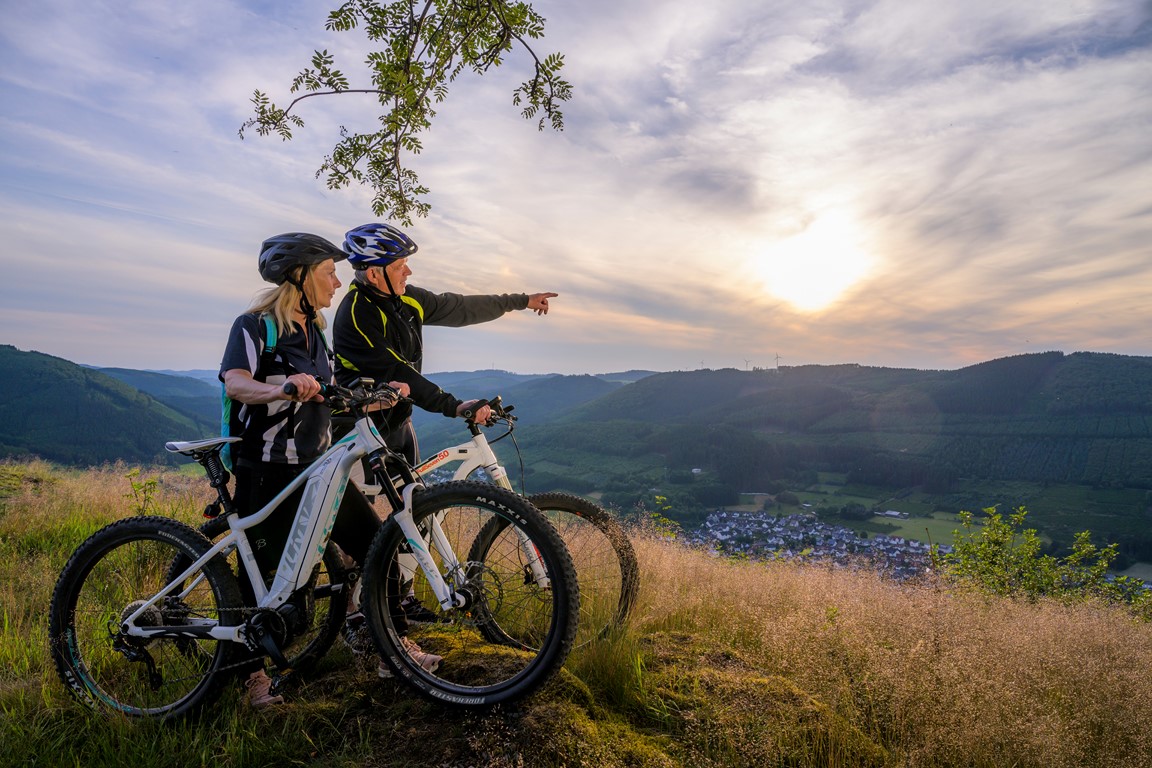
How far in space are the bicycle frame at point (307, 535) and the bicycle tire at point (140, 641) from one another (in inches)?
3.1

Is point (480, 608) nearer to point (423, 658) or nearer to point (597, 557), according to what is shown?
point (423, 658)

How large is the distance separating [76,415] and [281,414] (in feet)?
445

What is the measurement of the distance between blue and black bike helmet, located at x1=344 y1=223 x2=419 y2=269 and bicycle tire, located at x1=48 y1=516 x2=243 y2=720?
77.0 inches

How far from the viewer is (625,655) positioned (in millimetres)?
3340

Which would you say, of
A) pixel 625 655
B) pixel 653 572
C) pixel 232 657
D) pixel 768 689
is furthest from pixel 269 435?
pixel 653 572

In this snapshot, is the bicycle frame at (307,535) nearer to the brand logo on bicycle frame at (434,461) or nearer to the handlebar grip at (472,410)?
the brand logo on bicycle frame at (434,461)

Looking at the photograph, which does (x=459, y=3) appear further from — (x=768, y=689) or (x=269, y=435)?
(x=768, y=689)

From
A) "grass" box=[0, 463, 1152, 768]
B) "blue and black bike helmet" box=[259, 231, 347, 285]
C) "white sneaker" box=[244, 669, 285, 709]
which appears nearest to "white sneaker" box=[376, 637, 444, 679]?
"grass" box=[0, 463, 1152, 768]

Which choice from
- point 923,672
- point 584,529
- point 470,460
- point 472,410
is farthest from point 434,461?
point 923,672

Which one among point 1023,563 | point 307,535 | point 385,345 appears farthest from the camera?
point 1023,563

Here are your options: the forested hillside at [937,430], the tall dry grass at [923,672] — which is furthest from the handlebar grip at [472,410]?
the forested hillside at [937,430]

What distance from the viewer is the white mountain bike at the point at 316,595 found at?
293 cm

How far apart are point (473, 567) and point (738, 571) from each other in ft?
16.9

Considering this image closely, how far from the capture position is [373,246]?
3.94m
